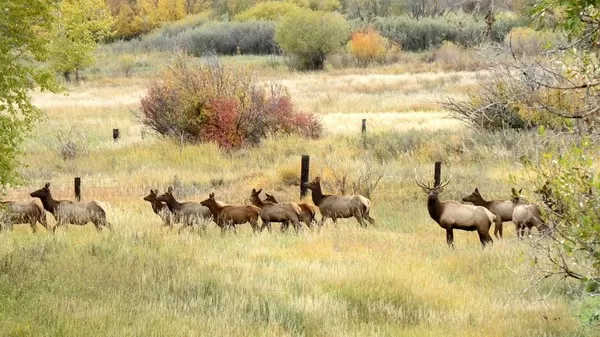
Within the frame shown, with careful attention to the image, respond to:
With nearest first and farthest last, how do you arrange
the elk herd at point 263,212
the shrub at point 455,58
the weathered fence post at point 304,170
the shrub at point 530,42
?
the elk herd at point 263,212 → the shrub at point 530,42 → the weathered fence post at point 304,170 → the shrub at point 455,58

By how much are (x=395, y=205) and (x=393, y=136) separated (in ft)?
31.8

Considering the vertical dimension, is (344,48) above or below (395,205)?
above

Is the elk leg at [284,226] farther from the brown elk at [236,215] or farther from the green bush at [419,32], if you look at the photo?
the green bush at [419,32]

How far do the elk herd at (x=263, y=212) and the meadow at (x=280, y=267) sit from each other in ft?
0.87

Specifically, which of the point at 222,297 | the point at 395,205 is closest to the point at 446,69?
the point at 395,205

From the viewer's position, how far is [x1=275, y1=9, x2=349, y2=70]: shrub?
70.4 meters

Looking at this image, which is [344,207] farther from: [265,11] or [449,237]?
[265,11]

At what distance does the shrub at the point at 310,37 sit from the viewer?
70.4 metres

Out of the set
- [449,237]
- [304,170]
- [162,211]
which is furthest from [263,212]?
[304,170]

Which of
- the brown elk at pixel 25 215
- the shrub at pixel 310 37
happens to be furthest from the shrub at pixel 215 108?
the shrub at pixel 310 37

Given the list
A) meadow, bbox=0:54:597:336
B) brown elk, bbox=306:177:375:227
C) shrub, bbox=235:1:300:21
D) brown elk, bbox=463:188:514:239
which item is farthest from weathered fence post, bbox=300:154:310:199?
shrub, bbox=235:1:300:21

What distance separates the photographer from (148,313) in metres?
8.95

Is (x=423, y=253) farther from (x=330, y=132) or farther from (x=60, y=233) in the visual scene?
(x=330, y=132)

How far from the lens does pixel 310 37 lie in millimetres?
70000
